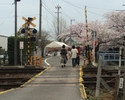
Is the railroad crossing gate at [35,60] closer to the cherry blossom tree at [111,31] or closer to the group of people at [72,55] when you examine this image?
the group of people at [72,55]

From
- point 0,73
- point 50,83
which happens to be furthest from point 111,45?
point 50,83

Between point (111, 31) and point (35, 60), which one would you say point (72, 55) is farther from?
point (111, 31)

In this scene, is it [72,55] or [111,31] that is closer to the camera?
[72,55]

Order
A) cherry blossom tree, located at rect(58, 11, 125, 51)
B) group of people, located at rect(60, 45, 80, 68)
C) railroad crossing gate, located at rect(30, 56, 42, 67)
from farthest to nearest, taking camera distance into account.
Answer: cherry blossom tree, located at rect(58, 11, 125, 51) → railroad crossing gate, located at rect(30, 56, 42, 67) → group of people, located at rect(60, 45, 80, 68)

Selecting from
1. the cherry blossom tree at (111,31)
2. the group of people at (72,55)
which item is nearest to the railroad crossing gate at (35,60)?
the group of people at (72,55)

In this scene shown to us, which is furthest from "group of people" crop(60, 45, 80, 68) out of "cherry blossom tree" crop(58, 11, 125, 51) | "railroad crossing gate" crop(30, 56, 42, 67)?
"cherry blossom tree" crop(58, 11, 125, 51)

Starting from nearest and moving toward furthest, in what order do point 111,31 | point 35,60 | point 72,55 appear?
point 72,55
point 35,60
point 111,31

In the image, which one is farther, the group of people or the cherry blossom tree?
the cherry blossom tree

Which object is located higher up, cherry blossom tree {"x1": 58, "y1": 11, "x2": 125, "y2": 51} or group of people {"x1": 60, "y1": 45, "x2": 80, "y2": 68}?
cherry blossom tree {"x1": 58, "y1": 11, "x2": 125, "y2": 51}

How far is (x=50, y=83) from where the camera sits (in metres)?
11.4

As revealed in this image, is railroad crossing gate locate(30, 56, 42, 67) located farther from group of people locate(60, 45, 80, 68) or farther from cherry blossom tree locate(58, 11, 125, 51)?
cherry blossom tree locate(58, 11, 125, 51)

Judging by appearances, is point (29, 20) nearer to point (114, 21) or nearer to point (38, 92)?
point (38, 92)

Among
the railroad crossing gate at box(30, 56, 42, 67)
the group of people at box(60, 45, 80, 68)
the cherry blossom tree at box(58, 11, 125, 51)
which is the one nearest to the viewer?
the group of people at box(60, 45, 80, 68)

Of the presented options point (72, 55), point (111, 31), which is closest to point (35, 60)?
point (72, 55)
